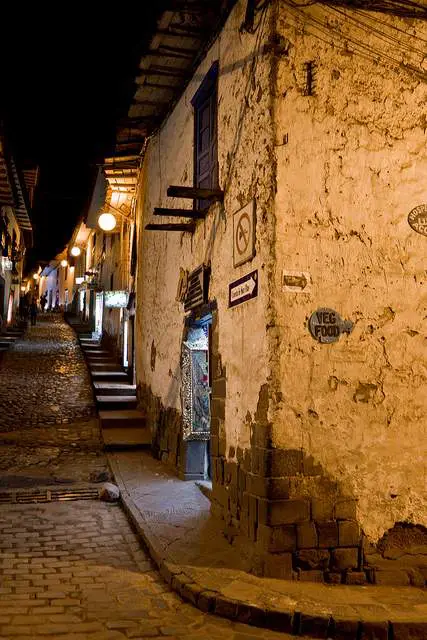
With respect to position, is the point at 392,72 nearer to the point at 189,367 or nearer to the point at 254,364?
the point at 254,364

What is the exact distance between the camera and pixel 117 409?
47.1ft

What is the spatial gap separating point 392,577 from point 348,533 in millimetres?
625

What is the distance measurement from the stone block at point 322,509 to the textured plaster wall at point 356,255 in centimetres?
24

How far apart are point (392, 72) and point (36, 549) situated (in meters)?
6.96

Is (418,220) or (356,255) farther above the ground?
(418,220)

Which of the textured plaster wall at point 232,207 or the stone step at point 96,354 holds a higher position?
the textured plaster wall at point 232,207

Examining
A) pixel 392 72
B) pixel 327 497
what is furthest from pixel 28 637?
pixel 392 72

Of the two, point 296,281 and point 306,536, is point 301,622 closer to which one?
point 306,536

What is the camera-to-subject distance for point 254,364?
6359mm

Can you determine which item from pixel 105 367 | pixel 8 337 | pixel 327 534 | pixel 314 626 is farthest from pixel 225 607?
pixel 8 337

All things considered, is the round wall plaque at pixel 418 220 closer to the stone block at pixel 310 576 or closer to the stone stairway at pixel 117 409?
the stone block at pixel 310 576

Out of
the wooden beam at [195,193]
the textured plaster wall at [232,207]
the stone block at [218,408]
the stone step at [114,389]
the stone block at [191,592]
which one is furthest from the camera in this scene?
the stone step at [114,389]

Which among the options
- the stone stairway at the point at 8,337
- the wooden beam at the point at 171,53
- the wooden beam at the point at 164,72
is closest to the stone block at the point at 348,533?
the wooden beam at the point at 171,53

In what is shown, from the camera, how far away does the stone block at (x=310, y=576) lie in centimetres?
570
